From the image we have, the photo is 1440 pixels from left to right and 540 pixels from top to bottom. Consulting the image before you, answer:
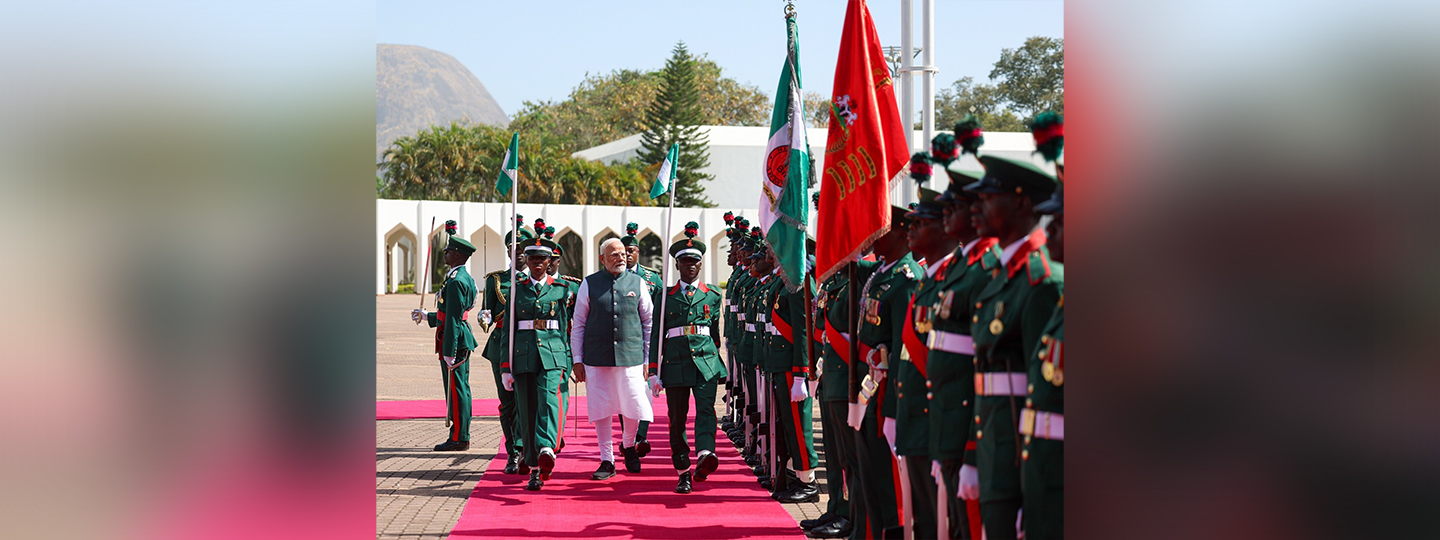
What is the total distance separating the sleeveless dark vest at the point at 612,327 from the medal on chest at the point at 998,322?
5061 mm

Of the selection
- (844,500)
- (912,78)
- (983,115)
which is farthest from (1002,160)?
(912,78)

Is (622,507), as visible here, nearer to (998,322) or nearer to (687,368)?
(687,368)

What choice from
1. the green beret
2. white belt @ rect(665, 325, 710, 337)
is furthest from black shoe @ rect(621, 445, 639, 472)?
the green beret

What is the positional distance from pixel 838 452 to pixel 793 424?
1388 millimetres

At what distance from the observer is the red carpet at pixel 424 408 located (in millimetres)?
13219

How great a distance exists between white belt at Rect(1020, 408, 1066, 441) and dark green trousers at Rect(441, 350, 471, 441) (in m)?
7.66

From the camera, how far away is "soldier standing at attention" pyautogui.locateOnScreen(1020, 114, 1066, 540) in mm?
3082

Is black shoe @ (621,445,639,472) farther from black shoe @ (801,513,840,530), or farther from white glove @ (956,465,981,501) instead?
white glove @ (956,465,981,501)

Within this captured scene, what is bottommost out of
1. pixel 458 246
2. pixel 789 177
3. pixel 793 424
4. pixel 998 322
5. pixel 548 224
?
pixel 793 424

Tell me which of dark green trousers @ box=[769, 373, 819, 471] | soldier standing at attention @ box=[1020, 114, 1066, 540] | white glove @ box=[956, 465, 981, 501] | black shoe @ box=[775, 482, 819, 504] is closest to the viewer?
soldier standing at attention @ box=[1020, 114, 1066, 540]

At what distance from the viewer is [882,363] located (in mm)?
5121

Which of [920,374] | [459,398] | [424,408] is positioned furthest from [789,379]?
[424,408]

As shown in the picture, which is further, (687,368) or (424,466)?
(424,466)

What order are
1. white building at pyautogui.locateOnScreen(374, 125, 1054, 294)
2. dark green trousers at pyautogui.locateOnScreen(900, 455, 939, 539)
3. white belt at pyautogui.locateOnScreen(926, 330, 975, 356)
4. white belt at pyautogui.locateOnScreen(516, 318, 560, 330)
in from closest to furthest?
white belt at pyautogui.locateOnScreen(926, 330, 975, 356)
dark green trousers at pyautogui.locateOnScreen(900, 455, 939, 539)
white belt at pyautogui.locateOnScreen(516, 318, 560, 330)
white building at pyautogui.locateOnScreen(374, 125, 1054, 294)
